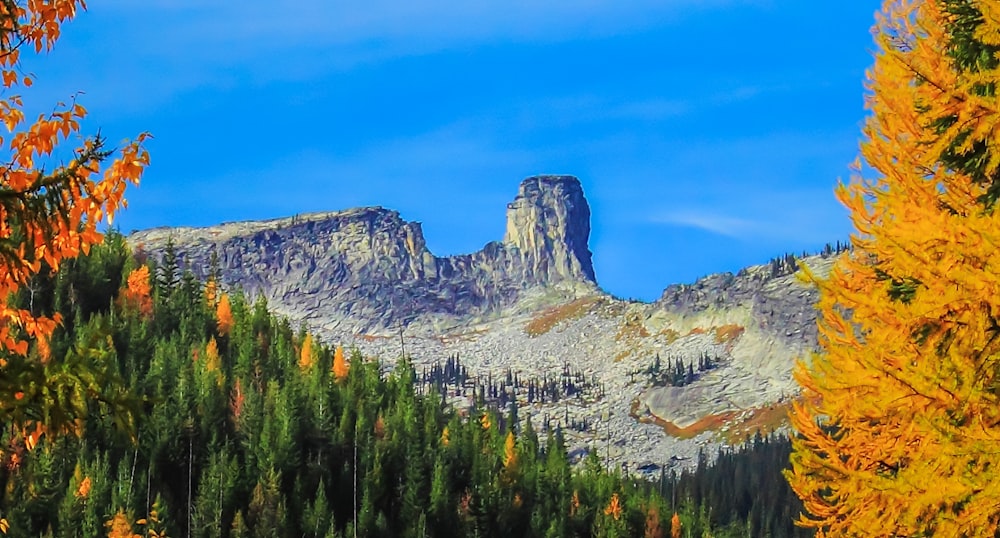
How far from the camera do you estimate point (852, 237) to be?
14.6 metres

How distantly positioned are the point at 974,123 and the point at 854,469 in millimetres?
4597

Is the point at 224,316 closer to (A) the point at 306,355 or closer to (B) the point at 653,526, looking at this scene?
(A) the point at 306,355

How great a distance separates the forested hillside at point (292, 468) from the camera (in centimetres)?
10912

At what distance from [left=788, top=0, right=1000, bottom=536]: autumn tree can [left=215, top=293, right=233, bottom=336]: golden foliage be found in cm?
17646

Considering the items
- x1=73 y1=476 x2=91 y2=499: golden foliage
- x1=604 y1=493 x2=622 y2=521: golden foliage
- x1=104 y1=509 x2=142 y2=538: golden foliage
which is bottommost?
x1=104 y1=509 x2=142 y2=538: golden foliage

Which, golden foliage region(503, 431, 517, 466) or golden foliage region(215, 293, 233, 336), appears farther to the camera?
golden foliage region(215, 293, 233, 336)

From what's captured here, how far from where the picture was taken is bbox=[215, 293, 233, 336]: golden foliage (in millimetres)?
185750

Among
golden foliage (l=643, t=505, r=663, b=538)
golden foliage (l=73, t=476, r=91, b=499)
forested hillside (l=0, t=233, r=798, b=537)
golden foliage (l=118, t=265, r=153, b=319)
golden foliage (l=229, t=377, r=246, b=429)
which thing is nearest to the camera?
golden foliage (l=73, t=476, r=91, b=499)

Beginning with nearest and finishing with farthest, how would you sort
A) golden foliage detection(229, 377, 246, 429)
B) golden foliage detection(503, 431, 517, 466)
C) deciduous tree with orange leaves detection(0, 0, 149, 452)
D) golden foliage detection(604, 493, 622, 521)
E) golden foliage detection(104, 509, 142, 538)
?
deciduous tree with orange leaves detection(0, 0, 149, 452) < golden foliage detection(104, 509, 142, 538) < golden foliage detection(604, 493, 622, 521) < golden foliage detection(229, 377, 246, 429) < golden foliage detection(503, 431, 517, 466)

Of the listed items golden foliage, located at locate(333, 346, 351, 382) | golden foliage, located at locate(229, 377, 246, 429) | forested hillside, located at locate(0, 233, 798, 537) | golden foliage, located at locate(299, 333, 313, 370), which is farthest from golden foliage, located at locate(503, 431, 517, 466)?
golden foliage, located at locate(299, 333, 313, 370)

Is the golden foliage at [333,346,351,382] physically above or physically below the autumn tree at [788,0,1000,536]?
above

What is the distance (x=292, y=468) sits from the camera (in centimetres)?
12556

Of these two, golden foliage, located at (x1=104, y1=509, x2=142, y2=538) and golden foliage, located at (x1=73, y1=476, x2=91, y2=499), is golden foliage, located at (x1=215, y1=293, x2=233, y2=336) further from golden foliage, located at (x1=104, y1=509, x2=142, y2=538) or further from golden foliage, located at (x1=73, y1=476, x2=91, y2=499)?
golden foliage, located at (x1=104, y1=509, x2=142, y2=538)

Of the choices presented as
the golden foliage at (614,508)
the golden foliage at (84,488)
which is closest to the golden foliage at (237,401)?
the golden foliage at (84,488)
